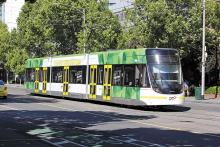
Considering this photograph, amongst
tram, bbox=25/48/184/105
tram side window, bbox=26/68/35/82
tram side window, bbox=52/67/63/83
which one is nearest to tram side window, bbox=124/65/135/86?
tram, bbox=25/48/184/105

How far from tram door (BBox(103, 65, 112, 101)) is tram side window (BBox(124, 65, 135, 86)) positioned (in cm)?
191

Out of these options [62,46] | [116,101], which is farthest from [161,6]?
[62,46]

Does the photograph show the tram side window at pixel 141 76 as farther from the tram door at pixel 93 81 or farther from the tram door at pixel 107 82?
the tram door at pixel 93 81

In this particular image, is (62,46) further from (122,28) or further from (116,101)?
(116,101)

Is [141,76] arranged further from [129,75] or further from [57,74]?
[57,74]

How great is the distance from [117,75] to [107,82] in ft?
3.99

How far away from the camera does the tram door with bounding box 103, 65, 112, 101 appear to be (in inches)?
1275

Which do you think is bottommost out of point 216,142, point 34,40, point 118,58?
point 216,142

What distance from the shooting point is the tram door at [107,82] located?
32.4 meters

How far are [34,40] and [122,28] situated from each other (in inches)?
677

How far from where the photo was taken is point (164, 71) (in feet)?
93.8

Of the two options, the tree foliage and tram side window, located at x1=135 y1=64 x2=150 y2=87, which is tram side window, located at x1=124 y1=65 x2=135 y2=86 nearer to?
tram side window, located at x1=135 y1=64 x2=150 y2=87

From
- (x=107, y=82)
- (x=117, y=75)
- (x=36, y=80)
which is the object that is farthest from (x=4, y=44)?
(x=117, y=75)

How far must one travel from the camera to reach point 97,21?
196 ft
